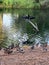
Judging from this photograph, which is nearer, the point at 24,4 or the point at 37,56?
the point at 37,56

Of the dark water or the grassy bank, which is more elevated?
the grassy bank

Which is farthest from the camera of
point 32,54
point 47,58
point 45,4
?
point 45,4

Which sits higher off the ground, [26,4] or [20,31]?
[26,4]

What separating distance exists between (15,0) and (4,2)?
3523 mm

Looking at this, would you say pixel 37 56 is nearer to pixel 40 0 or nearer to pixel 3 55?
pixel 3 55

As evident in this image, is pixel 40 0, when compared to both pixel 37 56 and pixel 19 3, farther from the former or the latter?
pixel 37 56

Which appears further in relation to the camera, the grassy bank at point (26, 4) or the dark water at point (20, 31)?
the grassy bank at point (26, 4)

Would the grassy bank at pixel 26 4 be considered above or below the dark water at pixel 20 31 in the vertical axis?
above

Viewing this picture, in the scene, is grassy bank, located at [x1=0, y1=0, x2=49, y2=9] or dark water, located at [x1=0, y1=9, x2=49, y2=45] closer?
dark water, located at [x1=0, y1=9, x2=49, y2=45]

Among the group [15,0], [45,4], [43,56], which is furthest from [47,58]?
[15,0]

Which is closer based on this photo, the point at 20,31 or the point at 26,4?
the point at 20,31

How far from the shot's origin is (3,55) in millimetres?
11844

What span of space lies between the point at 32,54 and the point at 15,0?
5721 cm

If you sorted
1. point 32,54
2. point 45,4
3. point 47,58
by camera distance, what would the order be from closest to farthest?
1. point 47,58
2. point 32,54
3. point 45,4
